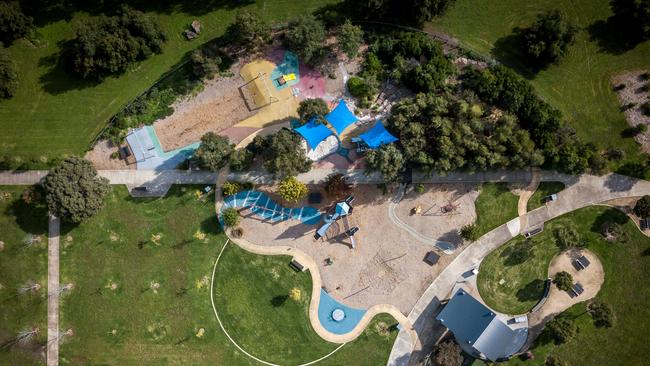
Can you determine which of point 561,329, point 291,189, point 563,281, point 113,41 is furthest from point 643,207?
point 113,41

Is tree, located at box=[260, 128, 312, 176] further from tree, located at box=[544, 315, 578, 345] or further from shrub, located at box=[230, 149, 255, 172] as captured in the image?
tree, located at box=[544, 315, 578, 345]

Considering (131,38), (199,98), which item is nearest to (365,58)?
(199,98)

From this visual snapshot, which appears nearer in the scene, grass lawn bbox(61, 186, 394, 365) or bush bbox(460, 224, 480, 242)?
bush bbox(460, 224, 480, 242)

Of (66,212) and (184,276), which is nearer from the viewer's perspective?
(66,212)

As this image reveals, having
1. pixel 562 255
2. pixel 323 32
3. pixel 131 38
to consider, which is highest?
pixel 323 32

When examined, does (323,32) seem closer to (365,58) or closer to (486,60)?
(365,58)

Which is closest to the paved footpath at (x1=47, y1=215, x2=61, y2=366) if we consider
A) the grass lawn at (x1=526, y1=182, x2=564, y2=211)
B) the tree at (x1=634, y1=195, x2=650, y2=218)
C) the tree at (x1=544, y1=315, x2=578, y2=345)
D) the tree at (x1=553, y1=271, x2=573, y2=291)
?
the grass lawn at (x1=526, y1=182, x2=564, y2=211)

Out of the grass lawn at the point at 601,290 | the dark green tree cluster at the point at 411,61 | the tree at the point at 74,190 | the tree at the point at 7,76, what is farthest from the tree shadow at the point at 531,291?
the tree at the point at 7,76
